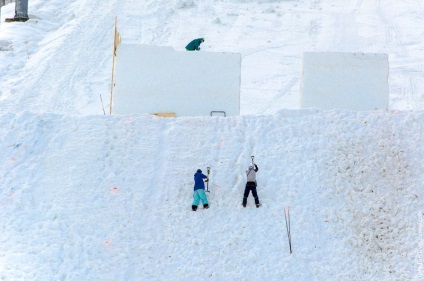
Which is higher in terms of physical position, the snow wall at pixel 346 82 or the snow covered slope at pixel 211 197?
the snow wall at pixel 346 82

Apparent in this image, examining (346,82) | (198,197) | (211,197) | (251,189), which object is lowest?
(211,197)

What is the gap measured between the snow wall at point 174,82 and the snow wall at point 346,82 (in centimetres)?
243

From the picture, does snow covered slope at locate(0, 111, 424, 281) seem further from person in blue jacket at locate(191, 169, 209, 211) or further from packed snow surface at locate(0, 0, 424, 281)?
person in blue jacket at locate(191, 169, 209, 211)

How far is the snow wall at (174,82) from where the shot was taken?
25.7 metres

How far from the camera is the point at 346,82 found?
25359mm

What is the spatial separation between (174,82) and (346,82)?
5.60m

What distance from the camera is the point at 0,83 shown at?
32.7 m

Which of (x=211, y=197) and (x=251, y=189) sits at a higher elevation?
(x=251, y=189)

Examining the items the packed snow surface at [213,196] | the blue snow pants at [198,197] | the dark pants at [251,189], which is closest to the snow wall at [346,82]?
the packed snow surface at [213,196]

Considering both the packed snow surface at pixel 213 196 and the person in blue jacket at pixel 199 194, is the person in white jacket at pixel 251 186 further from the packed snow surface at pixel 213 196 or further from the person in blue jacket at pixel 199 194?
the person in blue jacket at pixel 199 194

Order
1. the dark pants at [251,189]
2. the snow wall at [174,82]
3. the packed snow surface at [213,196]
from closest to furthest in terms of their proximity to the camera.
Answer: the packed snow surface at [213,196] → the dark pants at [251,189] → the snow wall at [174,82]

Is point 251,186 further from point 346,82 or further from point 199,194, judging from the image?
point 346,82

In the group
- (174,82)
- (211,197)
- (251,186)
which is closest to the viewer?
(251,186)

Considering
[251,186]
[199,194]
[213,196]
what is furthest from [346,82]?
[199,194]
